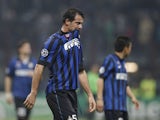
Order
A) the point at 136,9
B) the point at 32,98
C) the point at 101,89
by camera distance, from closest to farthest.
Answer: the point at 32,98, the point at 101,89, the point at 136,9

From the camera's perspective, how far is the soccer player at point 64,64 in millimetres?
8367

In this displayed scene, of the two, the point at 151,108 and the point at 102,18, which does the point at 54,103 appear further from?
the point at 102,18

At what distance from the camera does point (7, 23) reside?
26281mm

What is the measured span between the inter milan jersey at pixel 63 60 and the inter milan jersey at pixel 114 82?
230 cm

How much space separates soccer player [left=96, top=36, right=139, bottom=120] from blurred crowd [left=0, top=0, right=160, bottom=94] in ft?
42.9

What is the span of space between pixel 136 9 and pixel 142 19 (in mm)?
525

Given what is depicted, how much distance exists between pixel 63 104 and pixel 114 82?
2.52 meters

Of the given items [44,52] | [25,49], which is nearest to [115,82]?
[44,52]

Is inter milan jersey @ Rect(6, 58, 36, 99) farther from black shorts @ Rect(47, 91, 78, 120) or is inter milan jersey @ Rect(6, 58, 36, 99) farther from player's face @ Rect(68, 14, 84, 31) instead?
player's face @ Rect(68, 14, 84, 31)

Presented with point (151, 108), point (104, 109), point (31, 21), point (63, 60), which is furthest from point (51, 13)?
point (63, 60)

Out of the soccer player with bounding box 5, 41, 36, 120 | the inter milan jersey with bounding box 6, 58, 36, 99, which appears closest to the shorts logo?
the soccer player with bounding box 5, 41, 36, 120

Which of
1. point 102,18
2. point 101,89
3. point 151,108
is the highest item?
point 102,18

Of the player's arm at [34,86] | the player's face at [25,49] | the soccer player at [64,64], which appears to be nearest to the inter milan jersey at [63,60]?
the soccer player at [64,64]

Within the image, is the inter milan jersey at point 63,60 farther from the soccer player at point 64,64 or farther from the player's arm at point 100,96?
the player's arm at point 100,96
